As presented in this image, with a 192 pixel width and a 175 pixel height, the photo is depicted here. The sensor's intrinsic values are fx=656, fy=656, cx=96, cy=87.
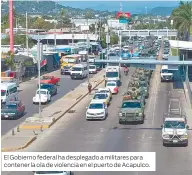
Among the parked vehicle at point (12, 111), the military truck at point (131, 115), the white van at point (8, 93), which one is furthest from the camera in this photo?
the white van at point (8, 93)

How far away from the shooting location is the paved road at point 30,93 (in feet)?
134

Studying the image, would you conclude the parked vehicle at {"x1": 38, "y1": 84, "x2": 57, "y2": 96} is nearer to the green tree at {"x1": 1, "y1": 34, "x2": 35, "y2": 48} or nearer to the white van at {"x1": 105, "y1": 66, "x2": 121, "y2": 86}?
the white van at {"x1": 105, "y1": 66, "x2": 121, "y2": 86}

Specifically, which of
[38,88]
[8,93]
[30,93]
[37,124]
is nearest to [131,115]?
[37,124]

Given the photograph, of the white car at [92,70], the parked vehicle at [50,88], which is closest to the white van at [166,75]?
the white car at [92,70]

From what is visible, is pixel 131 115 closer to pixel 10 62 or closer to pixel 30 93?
pixel 30 93

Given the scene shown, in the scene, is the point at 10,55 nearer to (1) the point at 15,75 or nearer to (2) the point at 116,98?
(1) the point at 15,75

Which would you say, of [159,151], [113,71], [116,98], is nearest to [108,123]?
[159,151]

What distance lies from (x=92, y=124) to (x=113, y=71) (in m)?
24.2

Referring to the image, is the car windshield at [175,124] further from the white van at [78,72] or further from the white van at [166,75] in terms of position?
the white van at [78,72]

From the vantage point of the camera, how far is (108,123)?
4084cm

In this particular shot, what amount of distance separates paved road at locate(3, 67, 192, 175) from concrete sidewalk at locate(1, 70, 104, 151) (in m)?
0.59

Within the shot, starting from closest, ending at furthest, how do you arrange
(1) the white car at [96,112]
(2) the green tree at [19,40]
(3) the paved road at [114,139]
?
(3) the paved road at [114,139] < (1) the white car at [96,112] < (2) the green tree at [19,40]

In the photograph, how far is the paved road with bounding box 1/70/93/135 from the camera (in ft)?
134
